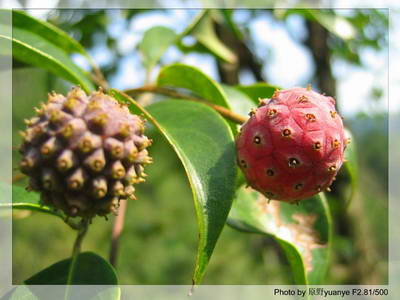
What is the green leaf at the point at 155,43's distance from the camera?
2635 mm

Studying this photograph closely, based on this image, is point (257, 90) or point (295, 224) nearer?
point (295, 224)

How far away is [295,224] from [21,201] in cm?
111

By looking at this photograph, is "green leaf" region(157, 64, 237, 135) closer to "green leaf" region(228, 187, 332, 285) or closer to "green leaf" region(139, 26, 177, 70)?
"green leaf" region(228, 187, 332, 285)

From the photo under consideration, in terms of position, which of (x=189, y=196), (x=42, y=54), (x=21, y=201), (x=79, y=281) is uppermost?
(x=42, y=54)

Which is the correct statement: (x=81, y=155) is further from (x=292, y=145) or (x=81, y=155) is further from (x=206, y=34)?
(x=206, y=34)

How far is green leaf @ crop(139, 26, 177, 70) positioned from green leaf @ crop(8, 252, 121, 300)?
4.31ft

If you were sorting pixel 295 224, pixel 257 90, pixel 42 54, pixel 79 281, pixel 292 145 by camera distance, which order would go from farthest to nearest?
pixel 257 90 → pixel 295 224 → pixel 42 54 → pixel 79 281 → pixel 292 145

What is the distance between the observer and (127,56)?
4027 millimetres

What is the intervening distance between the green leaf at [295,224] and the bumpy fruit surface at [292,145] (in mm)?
322

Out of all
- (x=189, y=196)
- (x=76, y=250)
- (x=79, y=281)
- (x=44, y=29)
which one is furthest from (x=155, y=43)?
(x=189, y=196)

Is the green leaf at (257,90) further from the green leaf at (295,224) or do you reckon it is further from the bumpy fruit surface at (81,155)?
the bumpy fruit surface at (81,155)

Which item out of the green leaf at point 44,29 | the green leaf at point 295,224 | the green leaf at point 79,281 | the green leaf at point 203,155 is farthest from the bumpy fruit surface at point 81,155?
the green leaf at point 44,29

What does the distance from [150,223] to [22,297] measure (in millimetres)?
13182

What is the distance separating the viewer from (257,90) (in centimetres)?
206
